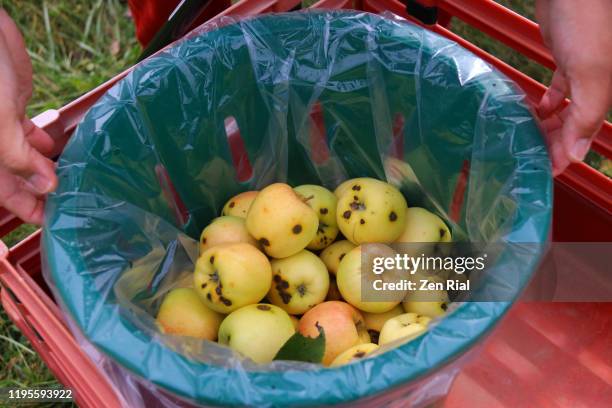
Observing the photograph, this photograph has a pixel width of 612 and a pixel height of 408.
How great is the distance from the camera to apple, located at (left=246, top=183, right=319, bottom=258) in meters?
0.80

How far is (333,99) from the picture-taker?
0.91m

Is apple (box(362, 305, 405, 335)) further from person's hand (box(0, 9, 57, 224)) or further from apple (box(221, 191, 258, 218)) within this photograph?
person's hand (box(0, 9, 57, 224))

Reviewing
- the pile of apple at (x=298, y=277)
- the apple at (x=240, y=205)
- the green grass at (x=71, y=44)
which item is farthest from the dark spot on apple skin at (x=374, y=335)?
the green grass at (x=71, y=44)

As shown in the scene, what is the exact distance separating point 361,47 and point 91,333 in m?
0.48

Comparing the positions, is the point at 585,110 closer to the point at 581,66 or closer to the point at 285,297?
the point at 581,66

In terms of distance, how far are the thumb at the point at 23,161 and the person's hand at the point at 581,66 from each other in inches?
20.7

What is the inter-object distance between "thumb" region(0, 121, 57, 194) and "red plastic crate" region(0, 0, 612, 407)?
0.15m

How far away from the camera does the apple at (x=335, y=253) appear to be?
873 mm

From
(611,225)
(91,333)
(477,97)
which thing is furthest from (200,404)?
(611,225)

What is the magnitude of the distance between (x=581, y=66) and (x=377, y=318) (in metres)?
0.36

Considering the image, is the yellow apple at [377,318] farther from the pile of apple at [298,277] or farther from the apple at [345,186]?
the apple at [345,186]

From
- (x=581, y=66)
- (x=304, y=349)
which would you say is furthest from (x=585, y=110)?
(x=304, y=349)

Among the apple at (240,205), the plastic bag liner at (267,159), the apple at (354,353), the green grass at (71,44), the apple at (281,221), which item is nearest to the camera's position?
the plastic bag liner at (267,159)

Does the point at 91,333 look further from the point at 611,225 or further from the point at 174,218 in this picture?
the point at 611,225
